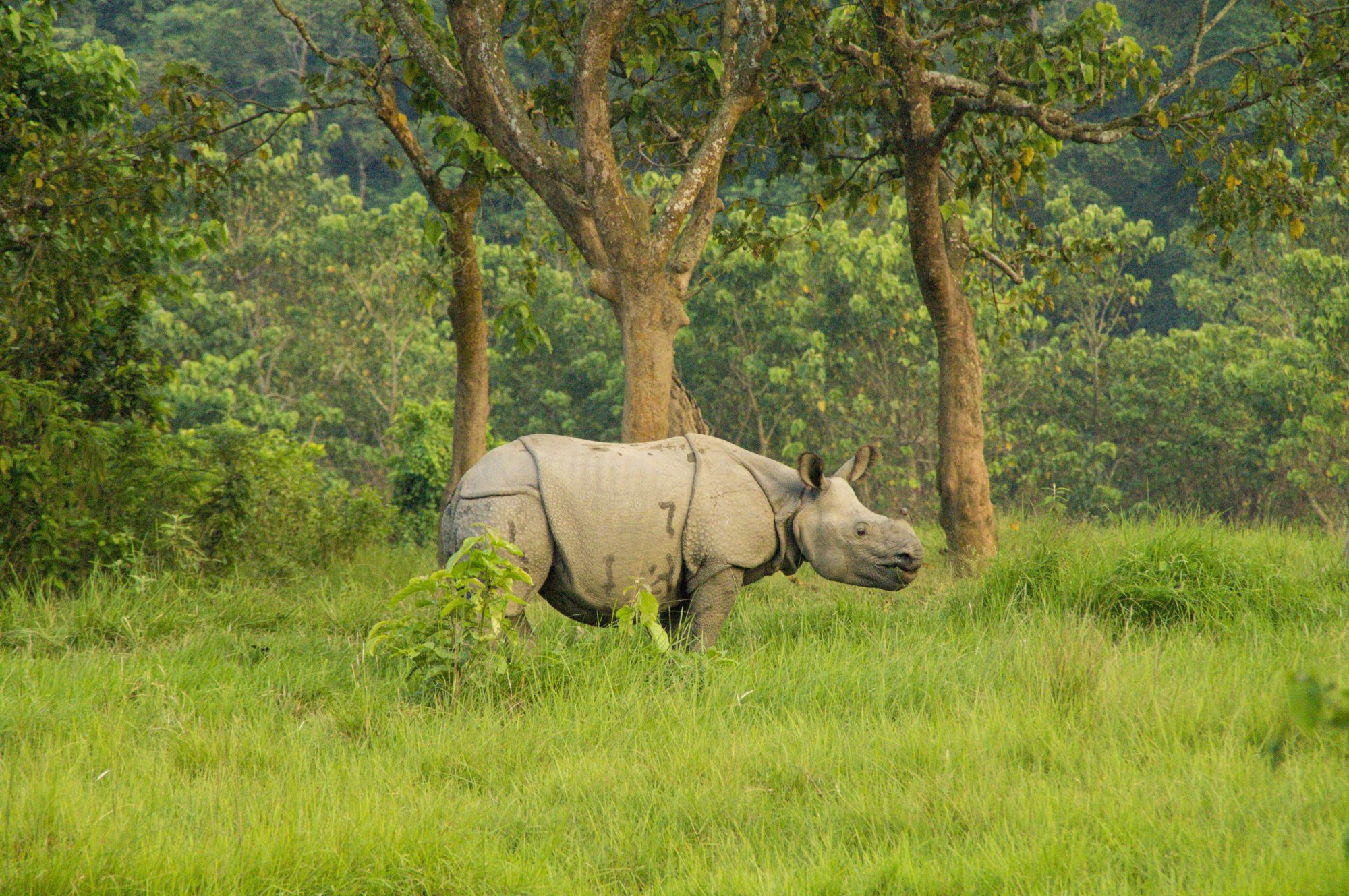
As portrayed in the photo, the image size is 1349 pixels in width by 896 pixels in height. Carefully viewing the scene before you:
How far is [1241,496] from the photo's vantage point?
20594mm

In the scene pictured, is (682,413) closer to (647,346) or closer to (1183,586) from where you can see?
(647,346)

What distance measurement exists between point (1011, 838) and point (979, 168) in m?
7.33

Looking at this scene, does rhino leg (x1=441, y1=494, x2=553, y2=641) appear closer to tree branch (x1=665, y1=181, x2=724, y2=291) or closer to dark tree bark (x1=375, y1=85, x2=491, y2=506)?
tree branch (x1=665, y1=181, x2=724, y2=291)

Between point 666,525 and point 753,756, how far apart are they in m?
1.70

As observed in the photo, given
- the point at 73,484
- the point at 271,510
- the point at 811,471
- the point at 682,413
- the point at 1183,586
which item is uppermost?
the point at 682,413

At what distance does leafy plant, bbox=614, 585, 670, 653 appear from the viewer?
548 centimetres

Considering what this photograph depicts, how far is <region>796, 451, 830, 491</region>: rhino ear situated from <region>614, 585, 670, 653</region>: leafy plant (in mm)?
993

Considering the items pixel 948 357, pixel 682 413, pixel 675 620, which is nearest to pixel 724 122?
pixel 948 357

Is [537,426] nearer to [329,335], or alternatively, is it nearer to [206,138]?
[329,335]

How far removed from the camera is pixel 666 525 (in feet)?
19.8

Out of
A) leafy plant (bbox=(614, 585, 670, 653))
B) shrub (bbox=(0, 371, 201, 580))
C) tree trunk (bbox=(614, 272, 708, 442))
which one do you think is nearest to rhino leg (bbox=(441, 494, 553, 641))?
leafy plant (bbox=(614, 585, 670, 653))

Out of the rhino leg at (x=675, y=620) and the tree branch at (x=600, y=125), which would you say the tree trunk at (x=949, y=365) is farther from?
the rhino leg at (x=675, y=620)

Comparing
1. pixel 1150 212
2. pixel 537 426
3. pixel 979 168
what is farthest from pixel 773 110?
pixel 1150 212

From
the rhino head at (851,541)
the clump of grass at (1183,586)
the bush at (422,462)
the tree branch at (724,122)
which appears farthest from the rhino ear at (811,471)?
the bush at (422,462)
